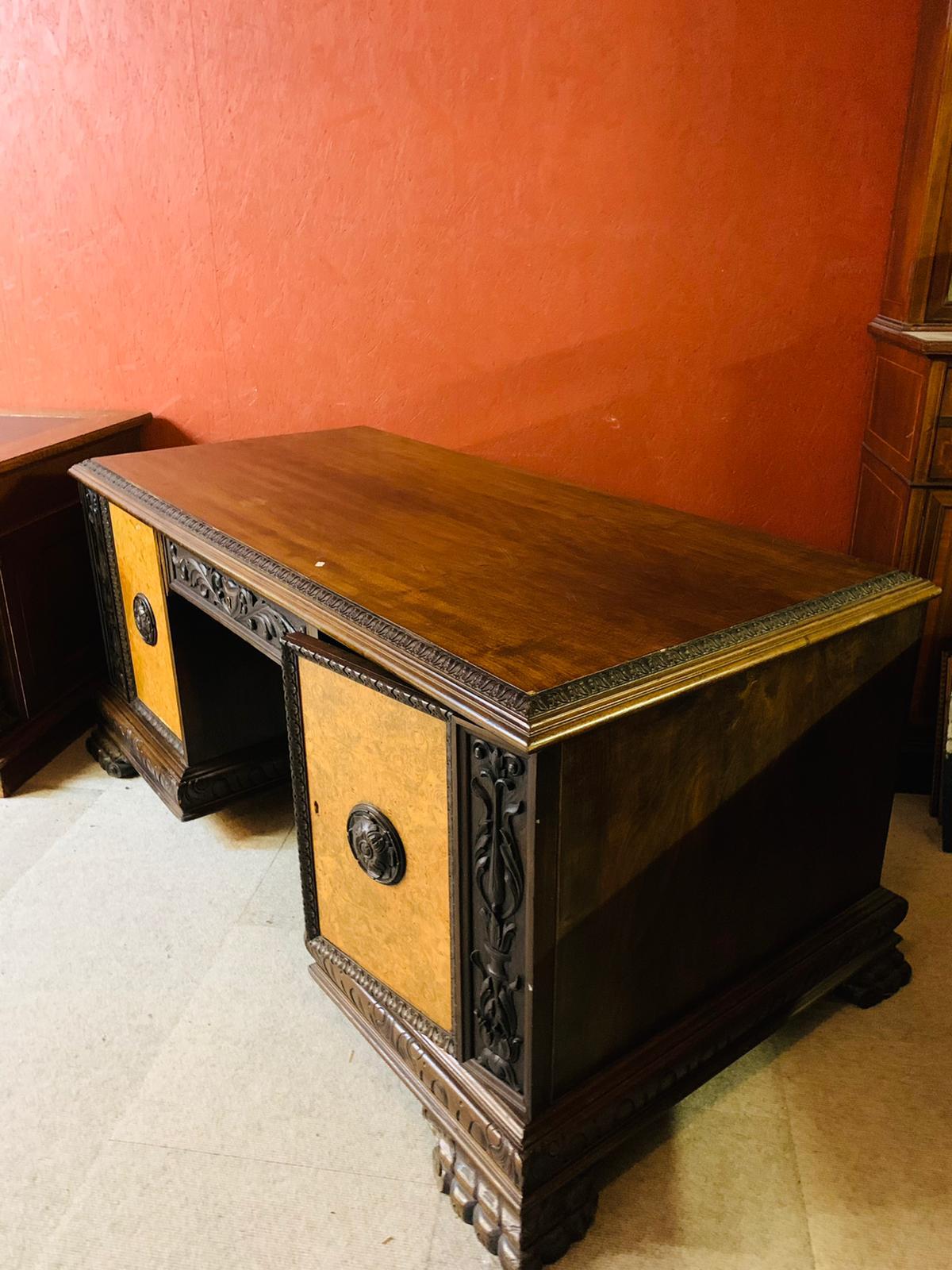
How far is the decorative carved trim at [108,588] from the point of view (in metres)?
2.22

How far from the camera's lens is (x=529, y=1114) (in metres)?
1.22

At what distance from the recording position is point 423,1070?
1.39m

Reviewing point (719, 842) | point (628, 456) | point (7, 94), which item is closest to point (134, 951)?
point (719, 842)

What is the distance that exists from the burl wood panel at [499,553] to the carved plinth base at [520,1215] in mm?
687

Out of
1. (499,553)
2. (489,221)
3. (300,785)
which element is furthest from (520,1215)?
(489,221)

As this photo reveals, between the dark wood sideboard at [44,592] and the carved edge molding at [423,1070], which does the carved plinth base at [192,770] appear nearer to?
the dark wood sideboard at [44,592]

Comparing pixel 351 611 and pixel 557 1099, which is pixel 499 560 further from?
pixel 557 1099

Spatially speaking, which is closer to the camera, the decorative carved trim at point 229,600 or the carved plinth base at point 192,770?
the decorative carved trim at point 229,600

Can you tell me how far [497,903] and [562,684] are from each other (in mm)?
296

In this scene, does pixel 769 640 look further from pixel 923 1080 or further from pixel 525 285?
Answer: pixel 525 285

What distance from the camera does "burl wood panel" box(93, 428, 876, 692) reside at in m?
1.23

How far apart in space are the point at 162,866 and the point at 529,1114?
3.82ft

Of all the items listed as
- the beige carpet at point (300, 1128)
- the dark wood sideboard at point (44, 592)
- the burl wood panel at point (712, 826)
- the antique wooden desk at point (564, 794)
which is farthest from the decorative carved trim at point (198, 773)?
the burl wood panel at point (712, 826)

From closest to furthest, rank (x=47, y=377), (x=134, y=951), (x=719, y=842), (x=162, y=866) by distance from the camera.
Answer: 1. (x=719, y=842)
2. (x=134, y=951)
3. (x=162, y=866)
4. (x=47, y=377)
